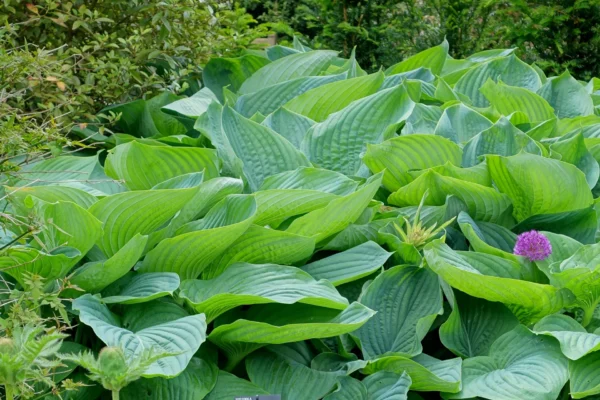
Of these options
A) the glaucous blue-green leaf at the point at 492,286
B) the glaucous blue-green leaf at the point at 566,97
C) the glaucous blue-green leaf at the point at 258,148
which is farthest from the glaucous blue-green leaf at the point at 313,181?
the glaucous blue-green leaf at the point at 566,97

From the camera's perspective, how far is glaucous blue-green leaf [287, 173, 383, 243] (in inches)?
96.6

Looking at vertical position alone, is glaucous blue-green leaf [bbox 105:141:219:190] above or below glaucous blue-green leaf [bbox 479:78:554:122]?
above

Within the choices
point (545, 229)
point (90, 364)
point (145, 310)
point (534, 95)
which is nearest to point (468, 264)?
point (545, 229)

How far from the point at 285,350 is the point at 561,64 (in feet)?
17.5

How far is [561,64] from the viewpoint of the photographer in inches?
271

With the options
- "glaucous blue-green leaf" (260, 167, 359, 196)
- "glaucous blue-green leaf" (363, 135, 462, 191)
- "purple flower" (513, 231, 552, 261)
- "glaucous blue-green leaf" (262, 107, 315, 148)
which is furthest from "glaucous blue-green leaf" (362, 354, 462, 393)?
"glaucous blue-green leaf" (262, 107, 315, 148)

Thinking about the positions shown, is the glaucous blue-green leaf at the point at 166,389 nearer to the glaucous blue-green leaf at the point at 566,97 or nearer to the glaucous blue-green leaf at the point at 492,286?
the glaucous blue-green leaf at the point at 492,286

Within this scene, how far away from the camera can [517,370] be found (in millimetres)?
2154

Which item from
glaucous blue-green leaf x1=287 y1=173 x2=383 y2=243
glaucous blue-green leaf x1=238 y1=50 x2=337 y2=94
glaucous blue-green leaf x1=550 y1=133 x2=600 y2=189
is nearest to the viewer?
glaucous blue-green leaf x1=287 y1=173 x2=383 y2=243

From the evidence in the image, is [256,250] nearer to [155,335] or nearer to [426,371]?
[155,335]

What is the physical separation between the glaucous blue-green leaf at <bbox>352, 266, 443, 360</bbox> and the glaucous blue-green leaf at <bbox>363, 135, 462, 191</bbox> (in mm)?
553

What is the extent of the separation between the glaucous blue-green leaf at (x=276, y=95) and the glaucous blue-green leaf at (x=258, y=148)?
0.61 meters

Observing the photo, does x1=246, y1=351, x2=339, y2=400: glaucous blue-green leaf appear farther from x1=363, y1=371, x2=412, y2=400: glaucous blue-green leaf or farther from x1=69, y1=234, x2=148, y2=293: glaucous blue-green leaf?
x1=69, y1=234, x2=148, y2=293: glaucous blue-green leaf

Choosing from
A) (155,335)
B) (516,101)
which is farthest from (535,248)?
(516,101)
